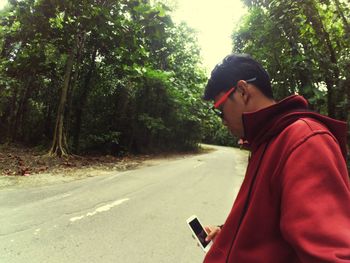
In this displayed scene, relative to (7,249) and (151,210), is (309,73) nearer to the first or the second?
(151,210)

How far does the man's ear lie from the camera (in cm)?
148

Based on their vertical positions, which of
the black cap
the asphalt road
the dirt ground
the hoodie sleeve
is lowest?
the asphalt road

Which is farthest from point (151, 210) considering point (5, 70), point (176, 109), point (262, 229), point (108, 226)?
point (176, 109)

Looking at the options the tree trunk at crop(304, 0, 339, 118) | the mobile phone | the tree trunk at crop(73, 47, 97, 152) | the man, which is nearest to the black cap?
the man

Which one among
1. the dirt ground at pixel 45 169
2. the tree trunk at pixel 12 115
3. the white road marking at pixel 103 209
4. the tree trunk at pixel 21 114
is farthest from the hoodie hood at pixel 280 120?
Result: the tree trunk at pixel 12 115

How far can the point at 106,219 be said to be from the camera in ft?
21.1

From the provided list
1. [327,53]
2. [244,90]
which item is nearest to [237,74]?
[244,90]

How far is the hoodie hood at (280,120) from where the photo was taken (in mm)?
1298

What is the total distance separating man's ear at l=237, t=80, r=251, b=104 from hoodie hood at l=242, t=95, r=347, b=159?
0.12m

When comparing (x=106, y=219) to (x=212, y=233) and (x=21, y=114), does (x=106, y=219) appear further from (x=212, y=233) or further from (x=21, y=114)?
(x=21, y=114)

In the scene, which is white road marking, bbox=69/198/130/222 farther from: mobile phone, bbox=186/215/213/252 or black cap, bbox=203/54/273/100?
black cap, bbox=203/54/273/100

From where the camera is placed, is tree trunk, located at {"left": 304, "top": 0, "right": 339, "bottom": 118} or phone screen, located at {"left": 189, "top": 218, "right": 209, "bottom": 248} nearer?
phone screen, located at {"left": 189, "top": 218, "right": 209, "bottom": 248}

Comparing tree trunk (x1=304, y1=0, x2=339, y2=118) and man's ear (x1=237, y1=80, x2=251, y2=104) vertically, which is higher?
tree trunk (x1=304, y1=0, x2=339, y2=118)

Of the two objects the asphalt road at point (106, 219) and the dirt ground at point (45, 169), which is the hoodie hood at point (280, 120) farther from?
the dirt ground at point (45, 169)
